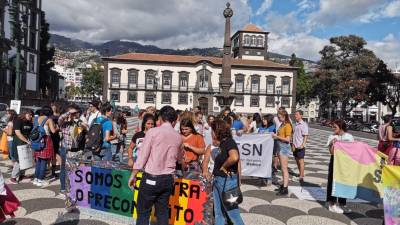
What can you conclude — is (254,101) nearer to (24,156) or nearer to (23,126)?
(23,126)

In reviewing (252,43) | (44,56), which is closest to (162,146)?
(44,56)

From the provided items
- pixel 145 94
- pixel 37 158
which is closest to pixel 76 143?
pixel 37 158

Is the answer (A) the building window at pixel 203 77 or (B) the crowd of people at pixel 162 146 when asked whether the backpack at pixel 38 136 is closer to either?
(B) the crowd of people at pixel 162 146

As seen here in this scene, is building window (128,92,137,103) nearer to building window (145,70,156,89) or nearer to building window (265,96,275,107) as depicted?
building window (145,70,156,89)

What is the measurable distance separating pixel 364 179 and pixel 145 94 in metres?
62.1

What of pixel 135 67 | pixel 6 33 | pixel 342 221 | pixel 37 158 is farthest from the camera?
pixel 135 67

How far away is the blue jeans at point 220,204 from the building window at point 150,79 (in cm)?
6279

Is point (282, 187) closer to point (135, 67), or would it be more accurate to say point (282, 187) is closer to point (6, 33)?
point (6, 33)

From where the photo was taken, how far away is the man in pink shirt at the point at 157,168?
149 inches

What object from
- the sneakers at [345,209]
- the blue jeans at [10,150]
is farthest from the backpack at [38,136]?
the sneakers at [345,209]

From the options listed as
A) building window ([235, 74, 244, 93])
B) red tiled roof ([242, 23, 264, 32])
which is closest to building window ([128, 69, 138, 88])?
building window ([235, 74, 244, 93])

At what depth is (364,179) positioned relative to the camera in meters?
5.89

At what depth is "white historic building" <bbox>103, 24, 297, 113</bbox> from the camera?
65625mm

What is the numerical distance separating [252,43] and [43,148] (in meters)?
71.1
